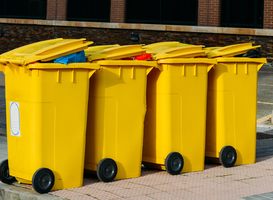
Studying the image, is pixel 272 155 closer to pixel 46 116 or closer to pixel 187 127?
pixel 187 127

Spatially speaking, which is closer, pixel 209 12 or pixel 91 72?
pixel 91 72

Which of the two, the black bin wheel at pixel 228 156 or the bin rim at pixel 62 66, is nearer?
the bin rim at pixel 62 66

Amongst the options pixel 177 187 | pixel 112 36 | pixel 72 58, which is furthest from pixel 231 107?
pixel 112 36

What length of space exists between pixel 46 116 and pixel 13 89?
53cm

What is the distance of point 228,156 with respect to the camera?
6.02 meters

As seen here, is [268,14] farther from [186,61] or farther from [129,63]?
[129,63]

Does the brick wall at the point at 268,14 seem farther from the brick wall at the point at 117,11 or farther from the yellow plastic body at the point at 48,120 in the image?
the yellow plastic body at the point at 48,120

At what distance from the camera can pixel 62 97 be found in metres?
4.67

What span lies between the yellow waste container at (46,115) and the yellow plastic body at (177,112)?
1.05m

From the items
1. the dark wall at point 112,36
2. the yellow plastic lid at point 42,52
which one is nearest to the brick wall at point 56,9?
the dark wall at point 112,36

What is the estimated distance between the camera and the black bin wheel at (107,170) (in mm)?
5047

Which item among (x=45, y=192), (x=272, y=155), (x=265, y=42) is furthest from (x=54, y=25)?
(x=45, y=192)

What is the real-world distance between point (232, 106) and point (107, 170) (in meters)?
1.99

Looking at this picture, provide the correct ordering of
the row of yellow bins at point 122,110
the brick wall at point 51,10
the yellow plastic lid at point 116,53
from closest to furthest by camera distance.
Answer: the row of yellow bins at point 122,110 < the yellow plastic lid at point 116,53 < the brick wall at point 51,10
